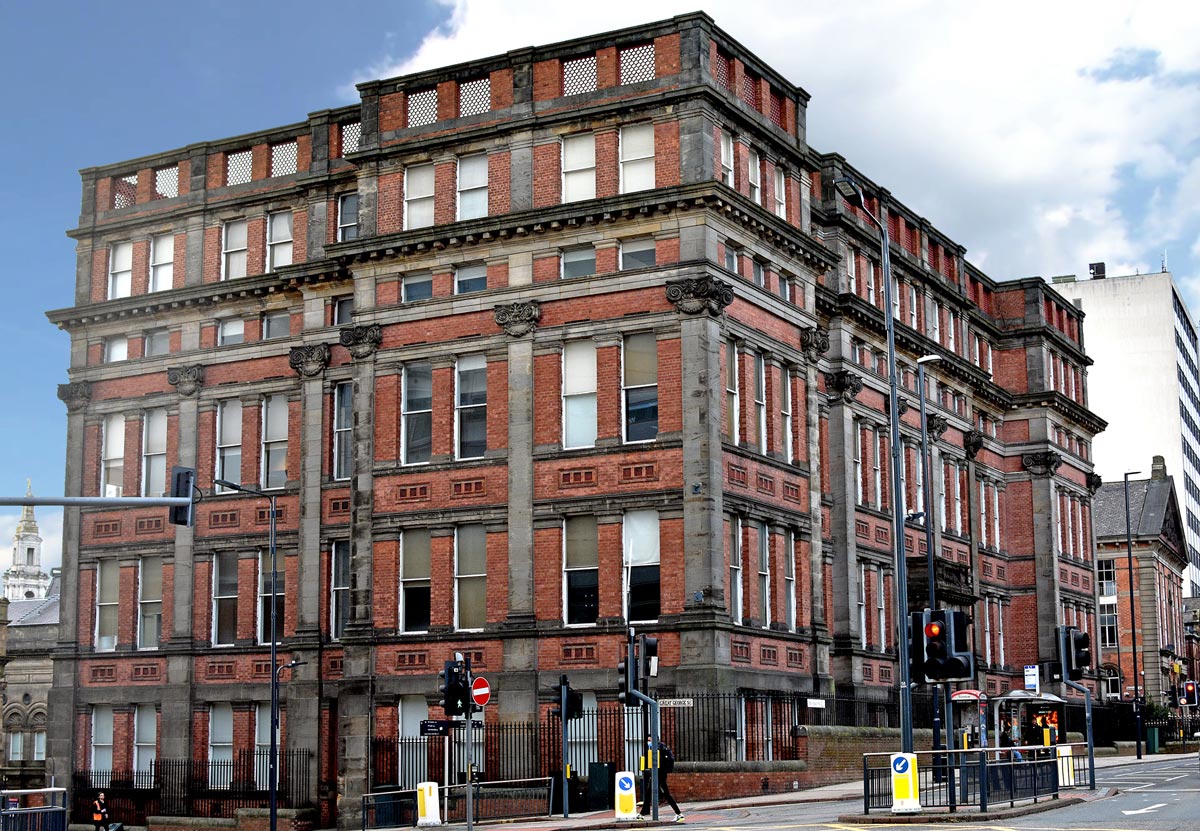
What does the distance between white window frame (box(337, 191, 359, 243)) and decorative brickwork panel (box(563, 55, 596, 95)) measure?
8993 millimetres

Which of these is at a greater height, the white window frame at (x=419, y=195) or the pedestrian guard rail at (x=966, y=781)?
the white window frame at (x=419, y=195)

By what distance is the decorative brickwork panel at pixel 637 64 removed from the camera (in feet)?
153

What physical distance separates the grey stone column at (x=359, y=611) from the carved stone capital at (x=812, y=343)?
42.6 ft

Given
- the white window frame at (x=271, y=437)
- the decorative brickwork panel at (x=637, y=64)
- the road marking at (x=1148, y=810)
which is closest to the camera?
the road marking at (x=1148, y=810)

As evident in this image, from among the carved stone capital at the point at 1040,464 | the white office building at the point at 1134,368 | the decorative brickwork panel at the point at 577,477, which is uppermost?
the white office building at the point at 1134,368

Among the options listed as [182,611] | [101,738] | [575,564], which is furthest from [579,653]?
[101,738]

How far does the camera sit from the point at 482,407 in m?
47.8

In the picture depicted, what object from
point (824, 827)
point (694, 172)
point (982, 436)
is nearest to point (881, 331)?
point (982, 436)

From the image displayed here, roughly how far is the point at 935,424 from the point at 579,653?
25.6 meters

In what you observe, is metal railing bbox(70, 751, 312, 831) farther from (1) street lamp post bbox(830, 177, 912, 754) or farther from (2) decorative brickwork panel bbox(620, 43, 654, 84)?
(2) decorative brickwork panel bbox(620, 43, 654, 84)

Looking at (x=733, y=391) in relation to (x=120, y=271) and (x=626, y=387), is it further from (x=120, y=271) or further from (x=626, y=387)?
(x=120, y=271)

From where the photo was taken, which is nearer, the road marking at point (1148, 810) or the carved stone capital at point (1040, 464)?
the road marking at point (1148, 810)

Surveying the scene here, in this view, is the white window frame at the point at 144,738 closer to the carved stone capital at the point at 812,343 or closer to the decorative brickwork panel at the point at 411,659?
the decorative brickwork panel at the point at 411,659

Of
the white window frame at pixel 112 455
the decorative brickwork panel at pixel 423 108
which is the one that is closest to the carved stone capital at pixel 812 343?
the decorative brickwork panel at pixel 423 108
